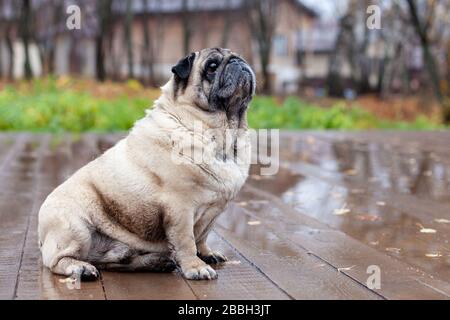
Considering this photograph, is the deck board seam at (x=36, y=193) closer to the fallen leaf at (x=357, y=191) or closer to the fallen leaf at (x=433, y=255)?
the fallen leaf at (x=433, y=255)

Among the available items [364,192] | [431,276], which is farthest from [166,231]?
[364,192]

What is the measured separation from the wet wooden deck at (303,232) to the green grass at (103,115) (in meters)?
3.41

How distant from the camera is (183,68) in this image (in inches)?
155

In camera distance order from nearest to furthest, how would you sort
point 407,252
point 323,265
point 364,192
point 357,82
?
point 323,265, point 407,252, point 364,192, point 357,82

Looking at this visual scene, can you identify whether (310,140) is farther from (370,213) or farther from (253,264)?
(253,264)

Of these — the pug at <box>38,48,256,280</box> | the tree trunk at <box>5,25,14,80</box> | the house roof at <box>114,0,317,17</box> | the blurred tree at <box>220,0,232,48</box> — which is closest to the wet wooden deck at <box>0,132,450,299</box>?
the pug at <box>38,48,256,280</box>

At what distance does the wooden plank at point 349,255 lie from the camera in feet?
12.2

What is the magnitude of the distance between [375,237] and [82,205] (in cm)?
215

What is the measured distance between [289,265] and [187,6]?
85.7 ft

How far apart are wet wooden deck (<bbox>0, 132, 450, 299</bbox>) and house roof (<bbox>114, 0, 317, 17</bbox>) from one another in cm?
2039

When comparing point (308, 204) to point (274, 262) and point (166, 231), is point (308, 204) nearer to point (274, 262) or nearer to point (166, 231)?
point (274, 262)

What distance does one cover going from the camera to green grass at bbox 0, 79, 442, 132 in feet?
44.6

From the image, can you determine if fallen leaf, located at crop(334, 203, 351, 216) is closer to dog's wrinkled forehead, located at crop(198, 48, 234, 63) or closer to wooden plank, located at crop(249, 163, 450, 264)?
wooden plank, located at crop(249, 163, 450, 264)

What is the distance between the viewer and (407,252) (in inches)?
183
